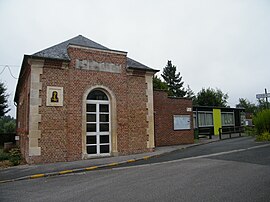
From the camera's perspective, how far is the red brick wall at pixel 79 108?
36.3 feet

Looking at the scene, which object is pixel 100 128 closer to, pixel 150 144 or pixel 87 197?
pixel 150 144

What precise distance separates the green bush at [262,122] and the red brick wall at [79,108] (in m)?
7.66

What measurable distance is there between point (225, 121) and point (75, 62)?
20.4 meters

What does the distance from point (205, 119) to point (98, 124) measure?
15.5 metres

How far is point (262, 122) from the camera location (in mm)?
15344

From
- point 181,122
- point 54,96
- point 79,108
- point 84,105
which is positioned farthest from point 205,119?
point 54,96

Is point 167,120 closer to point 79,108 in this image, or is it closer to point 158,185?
point 79,108

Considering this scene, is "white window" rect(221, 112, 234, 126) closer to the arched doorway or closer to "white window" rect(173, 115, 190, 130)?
"white window" rect(173, 115, 190, 130)

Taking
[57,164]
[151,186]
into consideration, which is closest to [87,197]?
[151,186]

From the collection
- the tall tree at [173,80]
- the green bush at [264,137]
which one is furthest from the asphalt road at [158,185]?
the tall tree at [173,80]

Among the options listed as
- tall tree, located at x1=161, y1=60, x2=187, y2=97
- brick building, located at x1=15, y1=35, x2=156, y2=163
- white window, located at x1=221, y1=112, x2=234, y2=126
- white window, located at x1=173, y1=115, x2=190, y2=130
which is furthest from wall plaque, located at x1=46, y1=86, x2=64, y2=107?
tall tree, located at x1=161, y1=60, x2=187, y2=97

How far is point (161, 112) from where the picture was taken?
16047mm

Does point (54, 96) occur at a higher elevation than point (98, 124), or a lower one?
higher

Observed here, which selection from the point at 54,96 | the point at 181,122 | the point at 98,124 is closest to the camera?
the point at 54,96
